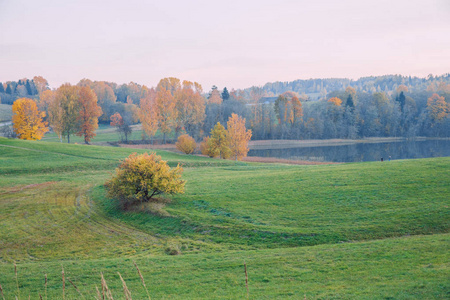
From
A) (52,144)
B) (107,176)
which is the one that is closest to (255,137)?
(52,144)

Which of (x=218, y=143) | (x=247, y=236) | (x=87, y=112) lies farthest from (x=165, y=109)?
(x=247, y=236)

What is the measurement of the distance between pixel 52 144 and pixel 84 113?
51.0 ft

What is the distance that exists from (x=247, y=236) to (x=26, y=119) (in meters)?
62.1

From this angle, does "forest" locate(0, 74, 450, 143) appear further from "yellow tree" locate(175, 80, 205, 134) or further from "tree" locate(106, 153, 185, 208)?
"tree" locate(106, 153, 185, 208)

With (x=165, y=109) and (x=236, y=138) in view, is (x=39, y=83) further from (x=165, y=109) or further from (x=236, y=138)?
(x=236, y=138)

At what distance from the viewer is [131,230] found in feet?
65.2

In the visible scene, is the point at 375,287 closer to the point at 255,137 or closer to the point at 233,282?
the point at 233,282

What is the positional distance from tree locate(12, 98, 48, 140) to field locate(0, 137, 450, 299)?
111ft

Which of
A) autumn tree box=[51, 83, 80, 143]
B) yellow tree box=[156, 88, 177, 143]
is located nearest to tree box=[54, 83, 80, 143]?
autumn tree box=[51, 83, 80, 143]

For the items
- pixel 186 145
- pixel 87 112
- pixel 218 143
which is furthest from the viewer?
pixel 87 112

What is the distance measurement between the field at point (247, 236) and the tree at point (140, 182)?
121 centimetres

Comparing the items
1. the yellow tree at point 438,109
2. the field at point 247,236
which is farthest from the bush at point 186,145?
the yellow tree at point 438,109

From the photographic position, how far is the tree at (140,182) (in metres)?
23.0

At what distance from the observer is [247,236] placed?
1745cm
